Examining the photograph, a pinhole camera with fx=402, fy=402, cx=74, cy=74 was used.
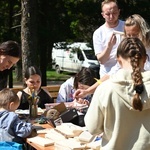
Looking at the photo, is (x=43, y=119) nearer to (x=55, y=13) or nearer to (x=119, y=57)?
(x=119, y=57)

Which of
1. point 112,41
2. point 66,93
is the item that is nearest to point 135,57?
point 112,41

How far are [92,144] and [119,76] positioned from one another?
2.42 feet

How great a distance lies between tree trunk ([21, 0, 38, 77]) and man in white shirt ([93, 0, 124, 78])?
5170 mm

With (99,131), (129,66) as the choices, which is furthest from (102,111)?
(129,66)

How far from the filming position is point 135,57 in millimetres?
2260

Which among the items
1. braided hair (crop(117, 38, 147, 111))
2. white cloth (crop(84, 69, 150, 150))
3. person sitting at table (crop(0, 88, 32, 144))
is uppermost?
braided hair (crop(117, 38, 147, 111))

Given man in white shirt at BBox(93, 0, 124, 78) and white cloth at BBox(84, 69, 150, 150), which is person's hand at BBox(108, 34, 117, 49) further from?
white cloth at BBox(84, 69, 150, 150)

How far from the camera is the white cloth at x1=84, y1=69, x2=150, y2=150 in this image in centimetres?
223

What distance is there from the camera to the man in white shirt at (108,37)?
13.8 ft

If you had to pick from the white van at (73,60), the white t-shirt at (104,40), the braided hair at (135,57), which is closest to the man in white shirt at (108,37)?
the white t-shirt at (104,40)

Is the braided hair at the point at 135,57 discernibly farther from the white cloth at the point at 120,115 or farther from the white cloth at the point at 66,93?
the white cloth at the point at 66,93

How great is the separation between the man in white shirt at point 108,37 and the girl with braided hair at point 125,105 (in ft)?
5.94

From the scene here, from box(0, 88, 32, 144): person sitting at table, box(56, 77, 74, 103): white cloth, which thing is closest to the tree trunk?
box(56, 77, 74, 103): white cloth

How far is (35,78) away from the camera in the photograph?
15.1 feet
